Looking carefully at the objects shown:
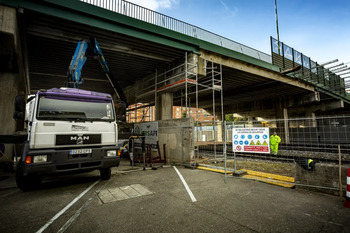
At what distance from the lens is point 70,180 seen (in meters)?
6.54

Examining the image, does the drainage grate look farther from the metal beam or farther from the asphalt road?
the metal beam

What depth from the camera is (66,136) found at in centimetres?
500

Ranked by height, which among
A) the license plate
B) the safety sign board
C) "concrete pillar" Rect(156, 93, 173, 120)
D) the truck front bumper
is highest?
"concrete pillar" Rect(156, 93, 173, 120)

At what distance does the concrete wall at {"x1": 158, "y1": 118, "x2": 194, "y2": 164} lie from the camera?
9258mm

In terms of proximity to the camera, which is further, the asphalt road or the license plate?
the license plate

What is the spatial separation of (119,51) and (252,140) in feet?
31.4

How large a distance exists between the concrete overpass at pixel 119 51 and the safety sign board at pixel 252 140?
649 cm

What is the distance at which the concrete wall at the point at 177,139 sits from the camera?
30.4 ft

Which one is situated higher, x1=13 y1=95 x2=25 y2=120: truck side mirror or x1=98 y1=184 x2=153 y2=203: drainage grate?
x1=13 y1=95 x2=25 y2=120: truck side mirror

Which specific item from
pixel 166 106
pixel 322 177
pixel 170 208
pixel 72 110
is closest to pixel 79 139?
pixel 72 110

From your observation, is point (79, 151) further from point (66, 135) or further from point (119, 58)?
point (119, 58)

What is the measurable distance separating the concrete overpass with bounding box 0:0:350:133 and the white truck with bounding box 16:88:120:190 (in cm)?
464

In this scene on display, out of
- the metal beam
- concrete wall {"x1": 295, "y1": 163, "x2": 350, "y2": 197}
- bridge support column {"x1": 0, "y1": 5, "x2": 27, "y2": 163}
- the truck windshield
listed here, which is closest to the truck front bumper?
the truck windshield

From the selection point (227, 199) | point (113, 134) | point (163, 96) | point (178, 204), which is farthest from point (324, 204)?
point (163, 96)
